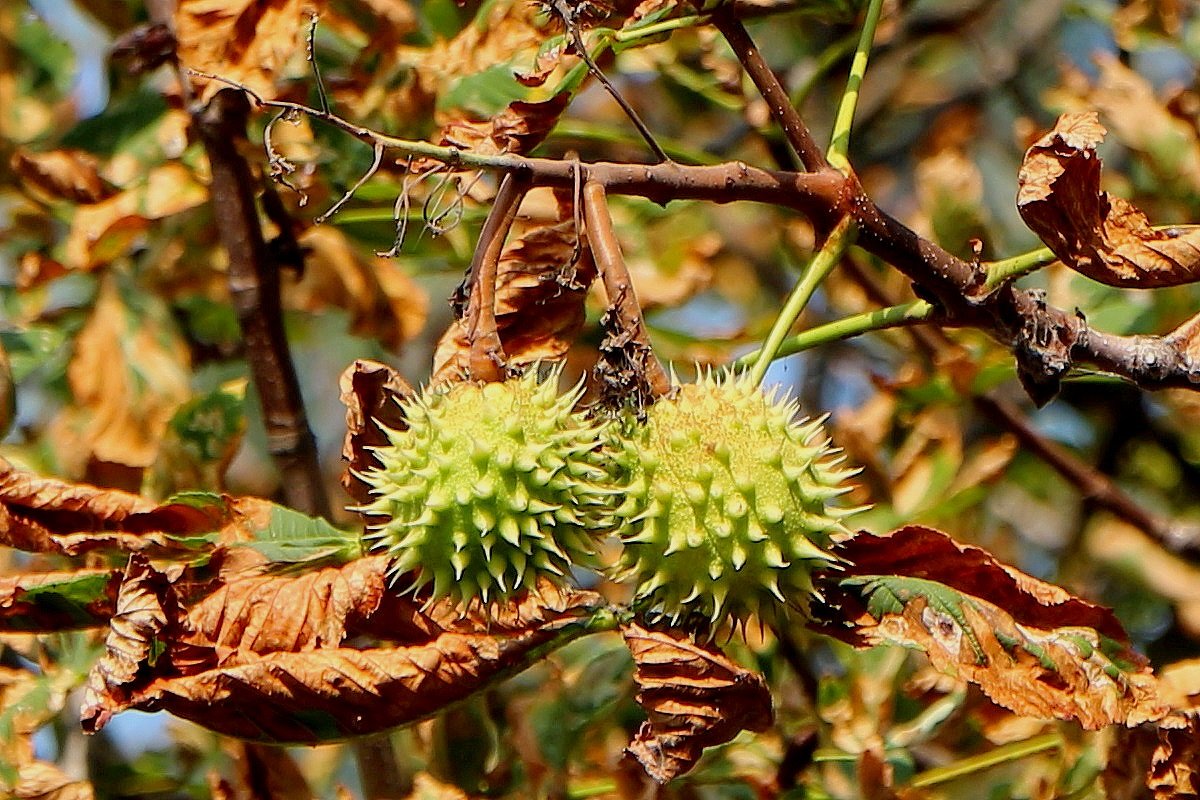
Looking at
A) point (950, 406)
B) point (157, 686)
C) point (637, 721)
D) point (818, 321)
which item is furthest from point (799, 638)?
point (157, 686)

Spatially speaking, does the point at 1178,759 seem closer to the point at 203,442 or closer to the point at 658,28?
the point at 658,28

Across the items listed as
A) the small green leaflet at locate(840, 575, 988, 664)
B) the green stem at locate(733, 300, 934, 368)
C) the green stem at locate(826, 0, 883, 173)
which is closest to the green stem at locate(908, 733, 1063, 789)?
the small green leaflet at locate(840, 575, 988, 664)

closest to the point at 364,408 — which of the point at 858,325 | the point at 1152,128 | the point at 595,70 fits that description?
the point at 595,70

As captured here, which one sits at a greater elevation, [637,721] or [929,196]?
[929,196]

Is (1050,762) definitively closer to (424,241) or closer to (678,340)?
(678,340)

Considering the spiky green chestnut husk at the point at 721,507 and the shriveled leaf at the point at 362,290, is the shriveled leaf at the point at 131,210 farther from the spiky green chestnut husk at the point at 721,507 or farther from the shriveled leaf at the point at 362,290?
the spiky green chestnut husk at the point at 721,507

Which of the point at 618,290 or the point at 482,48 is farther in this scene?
the point at 482,48

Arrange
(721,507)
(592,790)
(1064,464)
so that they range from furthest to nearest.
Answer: (1064,464) < (592,790) < (721,507)
